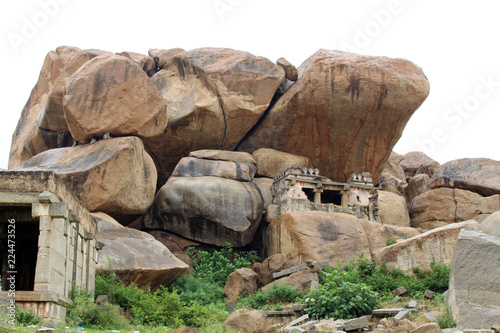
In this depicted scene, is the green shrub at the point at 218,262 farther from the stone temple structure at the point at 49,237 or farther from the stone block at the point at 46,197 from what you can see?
the stone block at the point at 46,197

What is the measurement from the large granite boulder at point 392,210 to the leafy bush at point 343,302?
1758 centimetres

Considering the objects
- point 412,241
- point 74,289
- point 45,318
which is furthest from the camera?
point 412,241

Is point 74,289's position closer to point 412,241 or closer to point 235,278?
point 235,278

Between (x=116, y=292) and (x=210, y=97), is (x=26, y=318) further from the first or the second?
(x=210, y=97)

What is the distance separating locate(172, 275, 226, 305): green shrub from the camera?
20.6 metres

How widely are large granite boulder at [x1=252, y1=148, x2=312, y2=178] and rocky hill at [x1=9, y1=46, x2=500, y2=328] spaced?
60 millimetres

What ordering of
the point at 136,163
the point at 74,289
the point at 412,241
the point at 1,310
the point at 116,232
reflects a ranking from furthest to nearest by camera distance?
the point at 136,163, the point at 116,232, the point at 412,241, the point at 74,289, the point at 1,310

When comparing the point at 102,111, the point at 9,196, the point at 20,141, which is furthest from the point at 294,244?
the point at 20,141

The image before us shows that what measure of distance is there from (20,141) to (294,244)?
57.9 ft

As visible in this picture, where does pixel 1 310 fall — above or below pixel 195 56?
below

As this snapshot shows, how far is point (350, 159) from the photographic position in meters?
32.6

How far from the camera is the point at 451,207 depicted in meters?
31.7

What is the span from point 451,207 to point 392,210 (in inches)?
127

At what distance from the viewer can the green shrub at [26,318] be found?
10.7 metres
